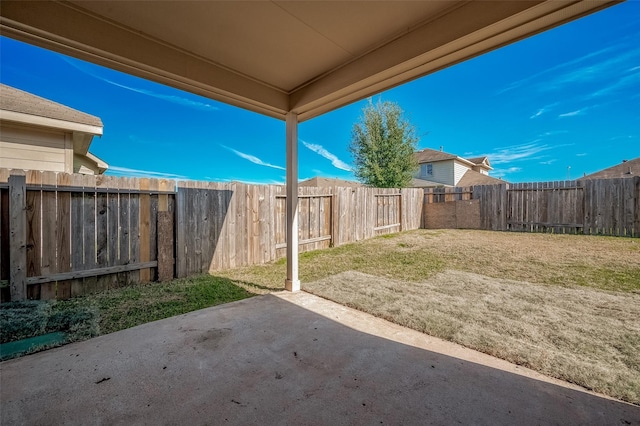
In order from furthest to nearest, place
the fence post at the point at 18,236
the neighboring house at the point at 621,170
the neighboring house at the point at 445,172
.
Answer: the neighboring house at the point at 445,172 → the neighboring house at the point at 621,170 → the fence post at the point at 18,236

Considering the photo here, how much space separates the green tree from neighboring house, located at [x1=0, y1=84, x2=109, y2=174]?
10.2 m

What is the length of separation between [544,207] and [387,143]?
656 cm

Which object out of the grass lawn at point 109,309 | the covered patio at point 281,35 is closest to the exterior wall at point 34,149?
the grass lawn at point 109,309

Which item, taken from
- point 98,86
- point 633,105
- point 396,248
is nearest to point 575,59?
point 633,105

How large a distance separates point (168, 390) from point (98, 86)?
897 cm

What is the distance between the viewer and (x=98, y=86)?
23.4 feet

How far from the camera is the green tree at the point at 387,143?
484 inches

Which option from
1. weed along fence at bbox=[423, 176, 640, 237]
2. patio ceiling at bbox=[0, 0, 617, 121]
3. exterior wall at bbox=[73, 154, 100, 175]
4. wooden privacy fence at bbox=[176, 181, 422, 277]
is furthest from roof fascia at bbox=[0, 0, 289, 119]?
weed along fence at bbox=[423, 176, 640, 237]

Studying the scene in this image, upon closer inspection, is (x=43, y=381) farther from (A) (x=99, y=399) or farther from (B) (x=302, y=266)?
(B) (x=302, y=266)

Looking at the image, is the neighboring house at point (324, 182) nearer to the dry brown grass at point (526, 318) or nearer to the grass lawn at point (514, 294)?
the grass lawn at point (514, 294)

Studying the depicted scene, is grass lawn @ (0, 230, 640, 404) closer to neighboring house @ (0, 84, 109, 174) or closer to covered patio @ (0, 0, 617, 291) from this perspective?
covered patio @ (0, 0, 617, 291)

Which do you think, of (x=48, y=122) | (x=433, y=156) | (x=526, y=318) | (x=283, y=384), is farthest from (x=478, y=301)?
(x=433, y=156)

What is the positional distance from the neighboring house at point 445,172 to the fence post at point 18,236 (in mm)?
17049

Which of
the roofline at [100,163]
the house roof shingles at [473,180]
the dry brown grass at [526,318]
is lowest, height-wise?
the dry brown grass at [526,318]
